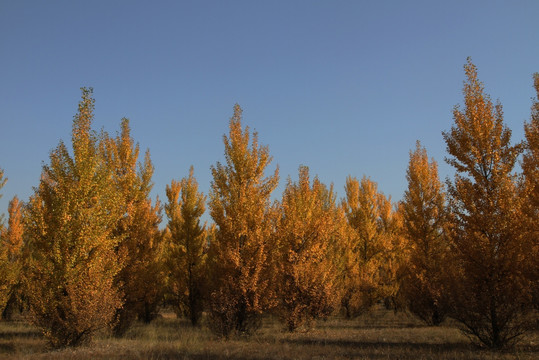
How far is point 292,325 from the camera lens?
16359 millimetres

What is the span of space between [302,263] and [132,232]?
26.4 feet

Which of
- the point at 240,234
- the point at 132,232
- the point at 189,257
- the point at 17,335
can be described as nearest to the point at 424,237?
the point at 240,234

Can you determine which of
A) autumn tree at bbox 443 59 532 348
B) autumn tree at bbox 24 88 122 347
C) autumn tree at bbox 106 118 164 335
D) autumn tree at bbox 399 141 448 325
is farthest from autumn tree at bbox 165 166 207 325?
autumn tree at bbox 443 59 532 348

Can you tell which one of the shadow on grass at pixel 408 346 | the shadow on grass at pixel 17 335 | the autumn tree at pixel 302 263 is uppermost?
the autumn tree at pixel 302 263

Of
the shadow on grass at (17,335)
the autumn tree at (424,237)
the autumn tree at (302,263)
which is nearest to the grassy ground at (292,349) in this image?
the shadow on grass at (17,335)

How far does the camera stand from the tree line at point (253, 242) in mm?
11094

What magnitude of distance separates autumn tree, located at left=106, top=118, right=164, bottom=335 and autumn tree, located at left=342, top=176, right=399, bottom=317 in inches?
481

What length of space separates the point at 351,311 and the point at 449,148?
15323mm

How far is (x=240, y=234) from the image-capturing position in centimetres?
1459

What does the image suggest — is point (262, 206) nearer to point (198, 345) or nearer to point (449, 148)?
point (198, 345)

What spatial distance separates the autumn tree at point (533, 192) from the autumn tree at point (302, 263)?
792 cm

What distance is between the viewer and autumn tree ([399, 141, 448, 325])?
19.0 m

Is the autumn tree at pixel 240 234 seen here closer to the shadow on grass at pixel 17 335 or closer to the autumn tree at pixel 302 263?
the autumn tree at pixel 302 263

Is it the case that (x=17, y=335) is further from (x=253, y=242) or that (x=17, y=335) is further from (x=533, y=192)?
(x=533, y=192)
